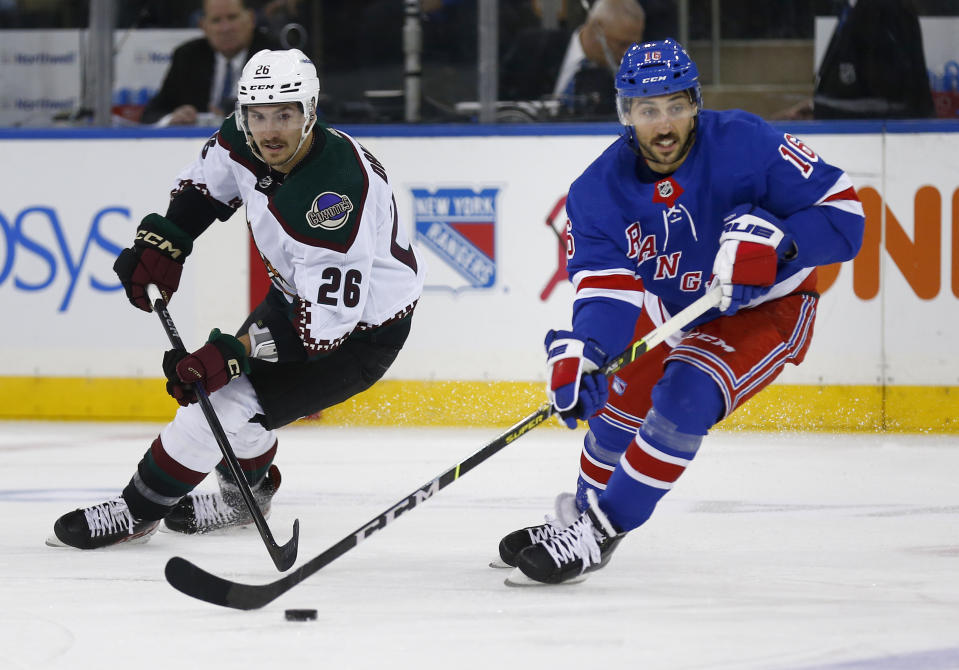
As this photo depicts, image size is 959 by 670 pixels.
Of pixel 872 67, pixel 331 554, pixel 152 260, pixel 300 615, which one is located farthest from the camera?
pixel 872 67

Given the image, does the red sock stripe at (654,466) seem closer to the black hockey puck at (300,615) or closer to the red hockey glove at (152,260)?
the black hockey puck at (300,615)

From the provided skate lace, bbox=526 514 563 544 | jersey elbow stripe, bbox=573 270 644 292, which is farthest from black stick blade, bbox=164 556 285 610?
jersey elbow stripe, bbox=573 270 644 292

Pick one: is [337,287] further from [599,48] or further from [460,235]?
[599,48]

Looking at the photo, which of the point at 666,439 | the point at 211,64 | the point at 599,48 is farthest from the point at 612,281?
the point at 211,64

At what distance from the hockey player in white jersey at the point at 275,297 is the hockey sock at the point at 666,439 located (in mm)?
615

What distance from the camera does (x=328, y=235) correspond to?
2572 mm

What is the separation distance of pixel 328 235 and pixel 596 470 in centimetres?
67

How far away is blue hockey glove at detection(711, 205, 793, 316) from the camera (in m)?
2.33

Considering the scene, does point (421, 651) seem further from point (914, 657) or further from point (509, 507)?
point (509, 507)

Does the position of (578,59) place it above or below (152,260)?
above

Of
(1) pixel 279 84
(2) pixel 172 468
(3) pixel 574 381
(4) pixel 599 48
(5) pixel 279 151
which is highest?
(4) pixel 599 48

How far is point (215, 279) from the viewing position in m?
4.55

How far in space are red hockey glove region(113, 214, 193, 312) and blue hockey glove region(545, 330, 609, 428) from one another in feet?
3.08

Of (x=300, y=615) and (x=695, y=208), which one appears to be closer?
(x=300, y=615)
